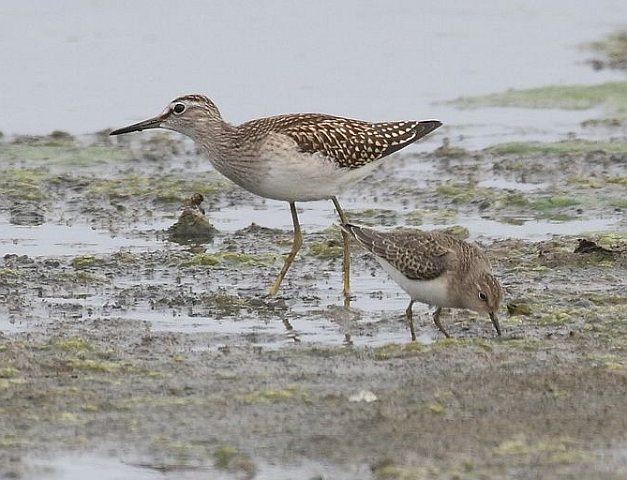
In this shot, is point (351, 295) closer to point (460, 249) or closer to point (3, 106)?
point (460, 249)

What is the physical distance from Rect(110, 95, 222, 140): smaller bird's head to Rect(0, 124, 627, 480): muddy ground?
91 cm

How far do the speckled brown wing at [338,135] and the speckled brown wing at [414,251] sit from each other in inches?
42.4

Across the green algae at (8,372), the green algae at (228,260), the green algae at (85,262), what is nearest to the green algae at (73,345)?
the green algae at (8,372)

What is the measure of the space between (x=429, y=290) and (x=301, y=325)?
88 cm

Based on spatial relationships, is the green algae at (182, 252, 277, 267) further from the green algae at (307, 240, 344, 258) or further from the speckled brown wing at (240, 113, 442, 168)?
the speckled brown wing at (240, 113, 442, 168)

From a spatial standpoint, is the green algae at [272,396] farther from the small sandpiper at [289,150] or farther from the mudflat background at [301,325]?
the small sandpiper at [289,150]

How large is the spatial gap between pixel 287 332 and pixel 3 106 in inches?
311

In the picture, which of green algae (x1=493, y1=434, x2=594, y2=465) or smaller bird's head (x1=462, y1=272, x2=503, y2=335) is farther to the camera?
smaller bird's head (x1=462, y1=272, x2=503, y2=335)

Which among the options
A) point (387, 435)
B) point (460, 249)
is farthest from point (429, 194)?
point (387, 435)

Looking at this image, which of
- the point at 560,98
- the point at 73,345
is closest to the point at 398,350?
the point at 73,345

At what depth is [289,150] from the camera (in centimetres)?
1112

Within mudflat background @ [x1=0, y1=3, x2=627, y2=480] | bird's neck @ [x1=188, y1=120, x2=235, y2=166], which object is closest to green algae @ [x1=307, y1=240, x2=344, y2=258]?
mudflat background @ [x1=0, y1=3, x2=627, y2=480]

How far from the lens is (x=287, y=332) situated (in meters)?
9.94

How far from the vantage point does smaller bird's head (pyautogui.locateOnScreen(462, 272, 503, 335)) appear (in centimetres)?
957
